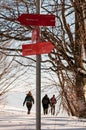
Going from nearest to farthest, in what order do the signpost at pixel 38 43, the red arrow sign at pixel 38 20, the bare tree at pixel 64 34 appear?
the signpost at pixel 38 43 → the red arrow sign at pixel 38 20 → the bare tree at pixel 64 34

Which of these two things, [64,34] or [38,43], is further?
[64,34]

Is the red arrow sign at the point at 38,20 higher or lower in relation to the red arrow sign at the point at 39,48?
higher

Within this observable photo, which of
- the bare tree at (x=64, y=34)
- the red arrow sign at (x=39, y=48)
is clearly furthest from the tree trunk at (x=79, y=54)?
the red arrow sign at (x=39, y=48)

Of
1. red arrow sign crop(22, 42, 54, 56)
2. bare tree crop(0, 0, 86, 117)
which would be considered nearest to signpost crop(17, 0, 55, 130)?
red arrow sign crop(22, 42, 54, 56)

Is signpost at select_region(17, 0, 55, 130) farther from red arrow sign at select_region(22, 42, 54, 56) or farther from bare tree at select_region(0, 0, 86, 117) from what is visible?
bare tree at select_region(0, 0, 86, 117)

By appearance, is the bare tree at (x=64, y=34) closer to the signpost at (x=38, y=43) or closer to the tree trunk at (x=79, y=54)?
the tree trunk at (x=79, y=54)

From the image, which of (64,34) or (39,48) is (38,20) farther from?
(64,34)

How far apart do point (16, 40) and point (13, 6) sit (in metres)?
1.52

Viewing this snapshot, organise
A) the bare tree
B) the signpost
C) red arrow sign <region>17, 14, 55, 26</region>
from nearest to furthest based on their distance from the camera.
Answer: the signpost < red arrow sign <region>17, 14, 55, 26</region> < the bare tree

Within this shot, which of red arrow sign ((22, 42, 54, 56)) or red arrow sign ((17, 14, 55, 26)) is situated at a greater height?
red arrow sign ((17, 14, 55, 26))

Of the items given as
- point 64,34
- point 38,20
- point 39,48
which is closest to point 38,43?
point 39,48

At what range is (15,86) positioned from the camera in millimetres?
39344

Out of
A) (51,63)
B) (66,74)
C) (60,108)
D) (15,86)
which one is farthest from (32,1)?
(15,86)

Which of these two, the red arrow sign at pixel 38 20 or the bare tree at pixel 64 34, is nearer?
the red arrow sign at pixel 38 20
